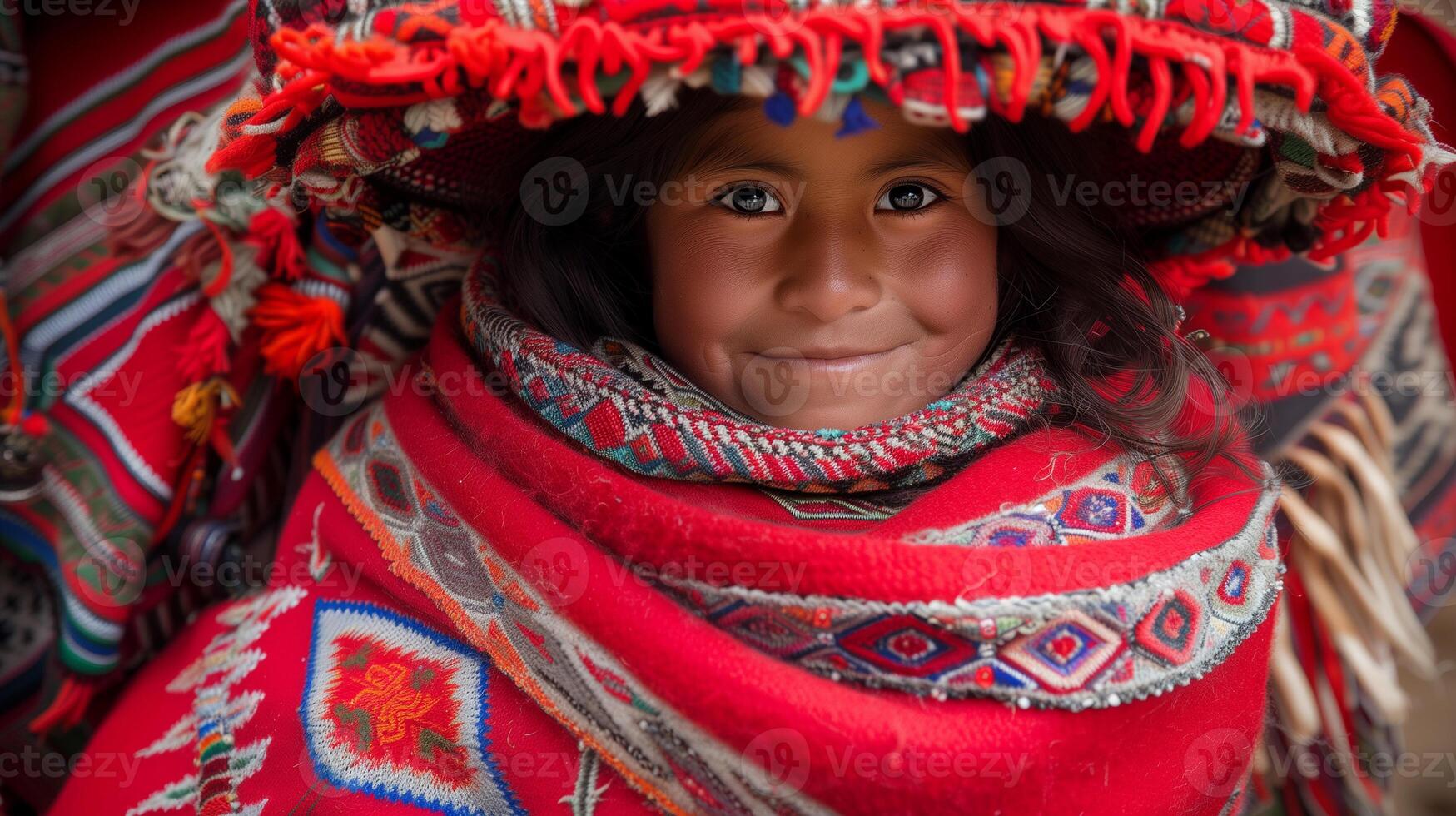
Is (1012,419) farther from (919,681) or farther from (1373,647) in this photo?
(1373,647)

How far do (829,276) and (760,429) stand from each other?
0.14 metres

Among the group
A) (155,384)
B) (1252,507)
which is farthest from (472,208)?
(1252,507)

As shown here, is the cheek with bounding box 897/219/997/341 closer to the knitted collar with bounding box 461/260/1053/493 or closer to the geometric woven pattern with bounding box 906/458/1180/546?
the knitted collar with bounding box 461/260/1053/493

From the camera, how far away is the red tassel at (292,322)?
3.84 feet

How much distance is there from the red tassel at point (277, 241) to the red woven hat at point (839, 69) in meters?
0.23

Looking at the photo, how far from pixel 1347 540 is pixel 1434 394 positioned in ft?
0.71

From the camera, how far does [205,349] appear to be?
1.14m

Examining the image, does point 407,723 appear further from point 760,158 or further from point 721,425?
point 760,158

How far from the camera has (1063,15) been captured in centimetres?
67
